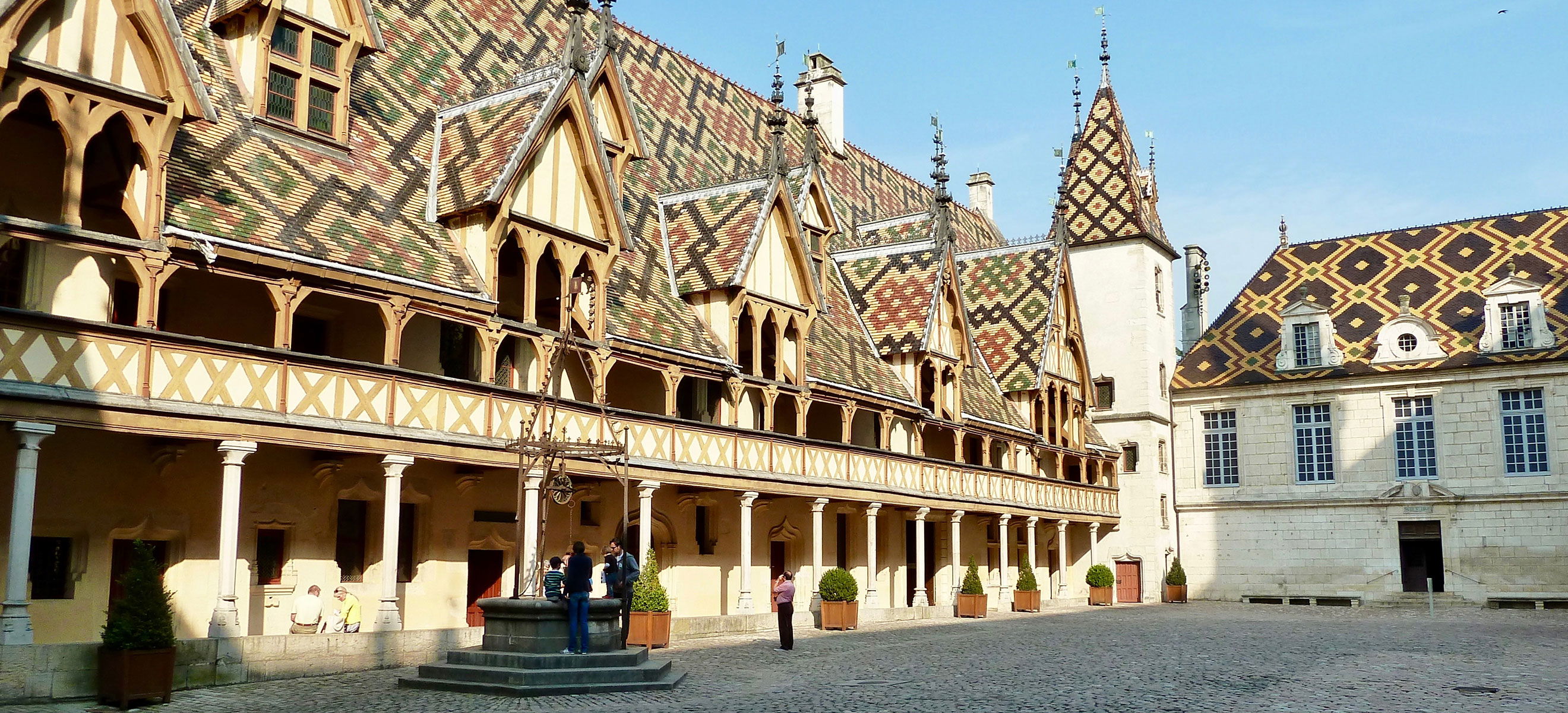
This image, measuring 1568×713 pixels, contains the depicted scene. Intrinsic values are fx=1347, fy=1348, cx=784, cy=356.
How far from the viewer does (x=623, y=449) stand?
17.8m

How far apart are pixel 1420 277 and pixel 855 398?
25.5 metres

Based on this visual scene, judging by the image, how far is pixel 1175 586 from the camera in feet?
145

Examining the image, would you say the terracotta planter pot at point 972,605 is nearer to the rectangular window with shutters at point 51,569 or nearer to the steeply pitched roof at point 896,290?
the steeply pitched roof at point 896,290

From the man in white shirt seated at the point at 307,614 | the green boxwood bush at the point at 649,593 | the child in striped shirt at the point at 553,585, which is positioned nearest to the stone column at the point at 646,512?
the green boxwood bush at the point at 649,593

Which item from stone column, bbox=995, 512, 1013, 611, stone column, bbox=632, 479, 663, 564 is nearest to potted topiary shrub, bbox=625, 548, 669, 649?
stone column, bbox=632, 479, 663, 564

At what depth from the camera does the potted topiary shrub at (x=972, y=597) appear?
107 ft

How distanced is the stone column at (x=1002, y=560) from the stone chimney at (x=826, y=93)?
529 inches

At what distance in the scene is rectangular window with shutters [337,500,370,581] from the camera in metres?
19.8

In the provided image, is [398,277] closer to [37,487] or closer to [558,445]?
[558,445]

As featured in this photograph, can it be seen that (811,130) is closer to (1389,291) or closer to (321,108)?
(321,108)

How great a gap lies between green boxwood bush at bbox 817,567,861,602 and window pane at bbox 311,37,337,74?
42.8 ft

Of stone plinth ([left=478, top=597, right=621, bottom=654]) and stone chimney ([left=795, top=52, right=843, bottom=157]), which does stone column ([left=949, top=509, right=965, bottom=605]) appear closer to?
stone chimney ([left=795, top=52, right=843, bottom=157])

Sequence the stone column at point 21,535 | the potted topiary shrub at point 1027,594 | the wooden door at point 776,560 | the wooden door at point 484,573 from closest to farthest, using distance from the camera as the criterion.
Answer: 1. the stone column at point 21,535
2. the wooden door at point 484,573
3. the wooden door at point 776,560
4. the potted topiary shrub at point 1027,594

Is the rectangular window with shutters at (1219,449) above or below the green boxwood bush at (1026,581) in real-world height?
above
